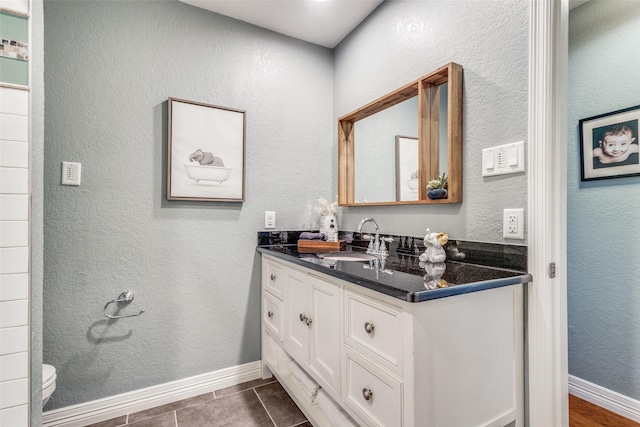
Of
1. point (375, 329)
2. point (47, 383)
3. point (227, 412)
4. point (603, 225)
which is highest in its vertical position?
point (603, 225)

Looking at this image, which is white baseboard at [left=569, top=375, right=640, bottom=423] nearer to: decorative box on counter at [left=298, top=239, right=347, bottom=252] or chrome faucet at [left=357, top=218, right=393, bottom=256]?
chrome faucet at [left=357, top=218, right=393, bottom=256]

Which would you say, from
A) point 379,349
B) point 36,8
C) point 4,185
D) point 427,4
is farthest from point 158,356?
point 427,4

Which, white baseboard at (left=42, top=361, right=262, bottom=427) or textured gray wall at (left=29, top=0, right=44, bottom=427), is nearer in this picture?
textured gray wall at (left=29, top=0, right=44, bottom=427)

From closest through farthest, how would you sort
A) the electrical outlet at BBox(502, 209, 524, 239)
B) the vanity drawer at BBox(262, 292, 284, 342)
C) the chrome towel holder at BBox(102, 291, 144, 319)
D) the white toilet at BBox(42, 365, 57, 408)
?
the electrical outlet at BBox(502, 209, 524, 239) → the white toilet at BBox(42, 365, 57, 408) → the chrome towel holder at BBox(102, 291, 144, 319) → the vanity drawer at BBox(262, 292, 284, 342)

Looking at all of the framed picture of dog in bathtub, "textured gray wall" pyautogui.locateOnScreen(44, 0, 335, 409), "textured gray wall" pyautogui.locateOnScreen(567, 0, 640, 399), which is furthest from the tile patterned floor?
"textured gray wall" pyautogui.locateOnScreen(567, 0, 640, 399)

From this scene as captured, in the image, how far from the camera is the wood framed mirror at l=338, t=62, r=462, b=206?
1.37 meters

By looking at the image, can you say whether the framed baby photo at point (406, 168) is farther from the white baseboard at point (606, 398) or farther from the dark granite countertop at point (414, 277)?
the white baseboard at point (606, 398)

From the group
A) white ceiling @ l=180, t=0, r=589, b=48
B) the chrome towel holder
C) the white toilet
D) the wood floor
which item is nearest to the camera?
the white toilet

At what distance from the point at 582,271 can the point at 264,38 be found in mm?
2490

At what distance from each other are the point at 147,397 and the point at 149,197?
114cm

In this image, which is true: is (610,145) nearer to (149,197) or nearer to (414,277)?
(414,277)

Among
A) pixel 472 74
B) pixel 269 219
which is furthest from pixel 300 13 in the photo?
pixel 269 219

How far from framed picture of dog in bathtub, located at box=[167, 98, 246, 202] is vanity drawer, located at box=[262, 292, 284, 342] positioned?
2.18 ft

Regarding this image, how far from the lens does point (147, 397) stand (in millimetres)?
1711
